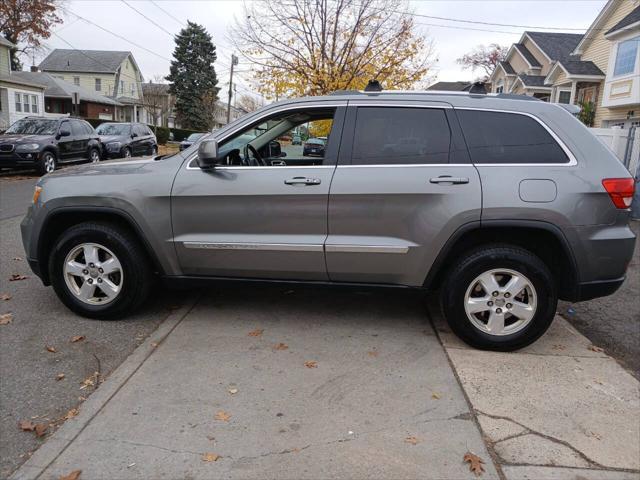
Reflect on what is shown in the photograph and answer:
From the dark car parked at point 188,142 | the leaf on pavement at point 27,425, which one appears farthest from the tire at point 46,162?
the leaf on pavement at point 27,425

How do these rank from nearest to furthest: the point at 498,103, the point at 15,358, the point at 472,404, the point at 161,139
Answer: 1. the point at 472,404
2. the point at 15,358
3. the point at 498,103
4. the point at 161,139

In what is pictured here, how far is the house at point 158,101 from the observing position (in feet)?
190

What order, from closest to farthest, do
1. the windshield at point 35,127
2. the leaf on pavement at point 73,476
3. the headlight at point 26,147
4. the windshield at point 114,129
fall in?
the leaf on pavement at point 73,476 < the headlight at point 26,147 < the windshield at point 35,127 < the windshield at point 114,129

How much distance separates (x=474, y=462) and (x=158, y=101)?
2433 inches

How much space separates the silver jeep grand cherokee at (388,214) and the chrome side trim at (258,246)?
1 centimetres

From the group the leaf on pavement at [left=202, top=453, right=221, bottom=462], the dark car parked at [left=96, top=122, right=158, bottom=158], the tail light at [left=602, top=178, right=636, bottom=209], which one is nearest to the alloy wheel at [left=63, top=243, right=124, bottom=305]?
the leaf on pavement at [left=202, top=453, right=221, bottom=462]

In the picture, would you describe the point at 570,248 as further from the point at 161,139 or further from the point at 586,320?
the point at 161,139

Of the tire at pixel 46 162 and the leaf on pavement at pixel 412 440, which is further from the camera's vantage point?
the tire at pixel 46 162

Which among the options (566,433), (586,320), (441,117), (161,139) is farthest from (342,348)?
(161,139)

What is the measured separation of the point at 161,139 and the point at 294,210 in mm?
43958

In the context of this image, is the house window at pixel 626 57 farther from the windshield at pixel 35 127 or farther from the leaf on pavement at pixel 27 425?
the leaf on pavement at pixel 27 425

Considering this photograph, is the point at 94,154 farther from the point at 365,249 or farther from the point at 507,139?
the point at 507,139

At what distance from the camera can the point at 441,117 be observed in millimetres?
4098

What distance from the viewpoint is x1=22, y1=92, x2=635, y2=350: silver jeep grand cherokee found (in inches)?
153
